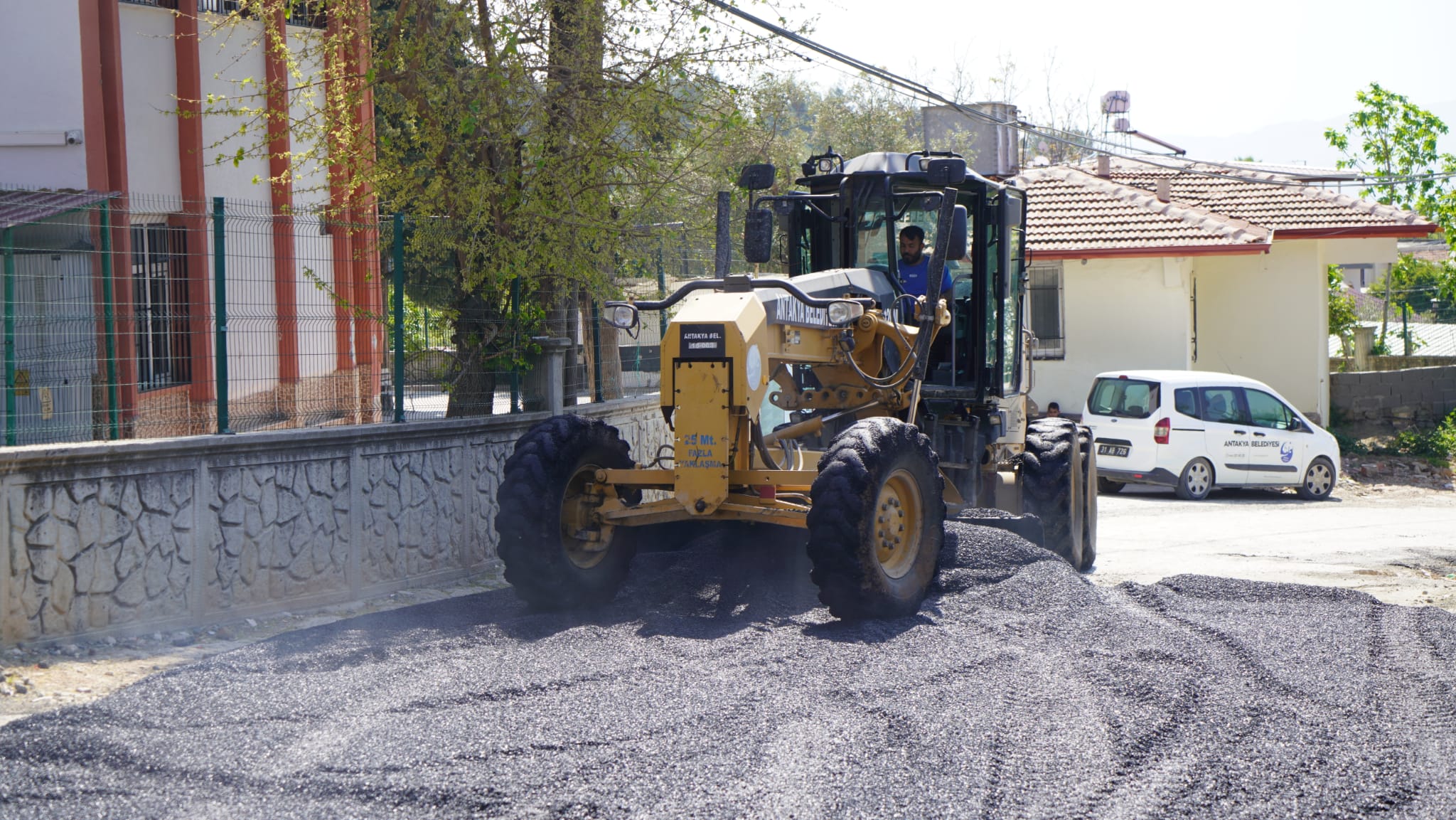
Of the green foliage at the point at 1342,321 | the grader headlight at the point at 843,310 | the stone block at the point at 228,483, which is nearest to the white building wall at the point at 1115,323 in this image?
the green foliage at the point at 1342,321

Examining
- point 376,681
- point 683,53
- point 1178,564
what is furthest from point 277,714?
point 1178,564

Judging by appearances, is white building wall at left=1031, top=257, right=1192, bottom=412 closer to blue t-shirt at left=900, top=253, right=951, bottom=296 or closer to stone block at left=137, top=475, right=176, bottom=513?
blue t-shirt at left=900, top=253, right=951, bottom=296

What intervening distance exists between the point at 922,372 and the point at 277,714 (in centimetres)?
465

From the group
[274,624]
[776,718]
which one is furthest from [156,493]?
[776,718]

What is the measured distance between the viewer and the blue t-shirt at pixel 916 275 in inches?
364

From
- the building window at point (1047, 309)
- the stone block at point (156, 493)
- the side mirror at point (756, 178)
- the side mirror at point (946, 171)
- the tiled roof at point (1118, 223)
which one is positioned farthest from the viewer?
the building window at point (1047, 309)

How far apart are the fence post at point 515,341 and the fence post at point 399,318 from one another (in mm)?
1131

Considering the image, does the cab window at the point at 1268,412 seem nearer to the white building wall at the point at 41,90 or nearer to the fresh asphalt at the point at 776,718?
the fresh asphalt at the point at 776,718

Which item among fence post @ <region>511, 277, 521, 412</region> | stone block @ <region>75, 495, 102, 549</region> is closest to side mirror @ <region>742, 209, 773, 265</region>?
fence post @ <region>511, 277, 521, 412</region>

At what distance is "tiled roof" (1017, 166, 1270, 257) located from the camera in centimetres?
2075

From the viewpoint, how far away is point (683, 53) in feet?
34.7

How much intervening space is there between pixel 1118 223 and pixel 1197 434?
6.30m

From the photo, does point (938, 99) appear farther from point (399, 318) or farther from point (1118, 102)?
point (1118, 102)

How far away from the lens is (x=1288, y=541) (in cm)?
1259
